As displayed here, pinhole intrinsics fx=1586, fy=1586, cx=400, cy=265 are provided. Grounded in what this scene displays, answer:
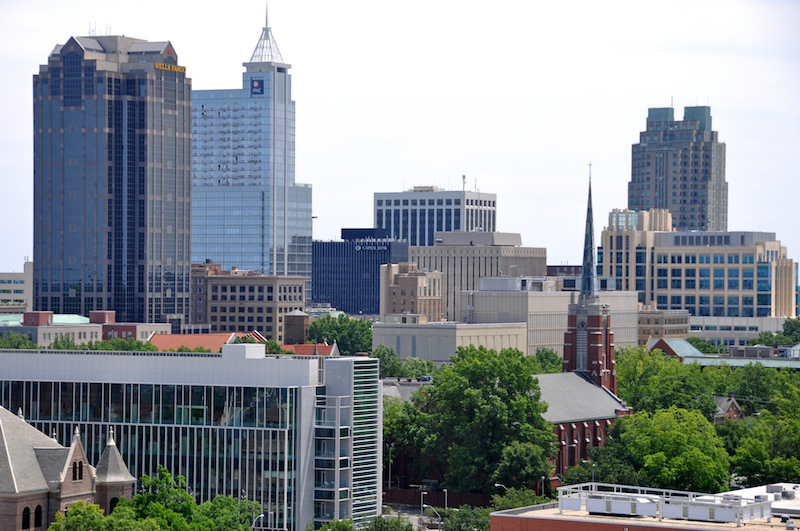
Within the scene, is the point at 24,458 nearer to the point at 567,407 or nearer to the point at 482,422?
the point at 482,422

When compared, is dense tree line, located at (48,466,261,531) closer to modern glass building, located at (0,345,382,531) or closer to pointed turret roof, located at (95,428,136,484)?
pointed turret roof, located at (95,428,136,484)

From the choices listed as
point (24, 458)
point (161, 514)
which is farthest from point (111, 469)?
point (161, 514)

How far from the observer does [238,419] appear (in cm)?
13812

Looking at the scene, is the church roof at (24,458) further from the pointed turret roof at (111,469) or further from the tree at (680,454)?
the tree at (680,454)

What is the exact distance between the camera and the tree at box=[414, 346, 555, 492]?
16450cm

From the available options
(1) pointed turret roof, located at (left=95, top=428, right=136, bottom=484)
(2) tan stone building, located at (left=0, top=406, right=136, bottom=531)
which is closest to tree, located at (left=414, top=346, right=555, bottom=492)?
(1) pointed turret roof, located at (left=95, top=428, right=136, bottom=484)

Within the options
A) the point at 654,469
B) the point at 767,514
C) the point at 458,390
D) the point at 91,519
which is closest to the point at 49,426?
the point at 91,519

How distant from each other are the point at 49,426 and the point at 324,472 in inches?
1015

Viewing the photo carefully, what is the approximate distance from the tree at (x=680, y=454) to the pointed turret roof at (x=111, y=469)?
57.1 metres

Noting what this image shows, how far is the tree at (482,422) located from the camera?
164 meters

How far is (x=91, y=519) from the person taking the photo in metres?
109

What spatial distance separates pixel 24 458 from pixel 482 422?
60.2 m

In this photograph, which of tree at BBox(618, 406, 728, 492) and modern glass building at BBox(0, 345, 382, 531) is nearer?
modern glass building at BBox(0, 345, 382, 531)

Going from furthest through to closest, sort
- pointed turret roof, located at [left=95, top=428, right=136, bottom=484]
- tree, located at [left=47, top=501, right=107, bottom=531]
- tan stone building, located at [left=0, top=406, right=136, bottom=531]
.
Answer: pointed turret roof, located at [left=95, top=428, right=136, bottom=484], tan stone building, located at [left=0, top=406, right=136, bottom=531], tree, located at [left=47, top=501, right=107, bottom=531]
